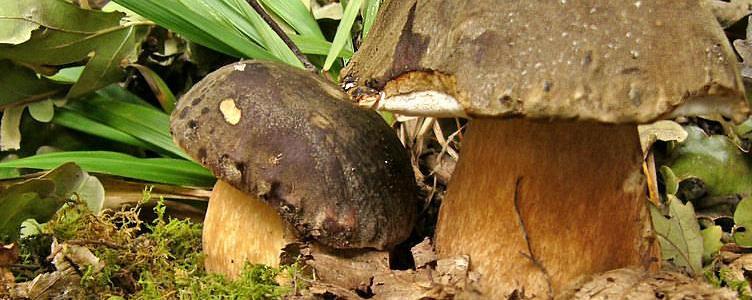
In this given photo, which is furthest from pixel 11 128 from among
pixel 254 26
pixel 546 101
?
pixel 546 101

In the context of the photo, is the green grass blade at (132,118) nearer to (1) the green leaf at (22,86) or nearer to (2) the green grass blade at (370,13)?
(1) the green leaf at (22,86)

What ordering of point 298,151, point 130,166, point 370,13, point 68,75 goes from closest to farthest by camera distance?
1. point 298,151
2. point 130,166
3. point 370,13
4. point 68,75

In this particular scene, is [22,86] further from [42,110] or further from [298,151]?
[298,151]

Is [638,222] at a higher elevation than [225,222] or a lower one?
higher

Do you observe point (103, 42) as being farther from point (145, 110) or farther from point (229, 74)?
point (229, 74)

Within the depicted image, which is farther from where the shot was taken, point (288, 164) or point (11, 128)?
point (11, 128)

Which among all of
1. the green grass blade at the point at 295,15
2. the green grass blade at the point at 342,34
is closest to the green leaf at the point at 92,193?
the green grass blade at the point at 342,34

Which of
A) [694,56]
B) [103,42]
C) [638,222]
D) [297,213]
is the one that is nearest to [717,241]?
[638,222]
